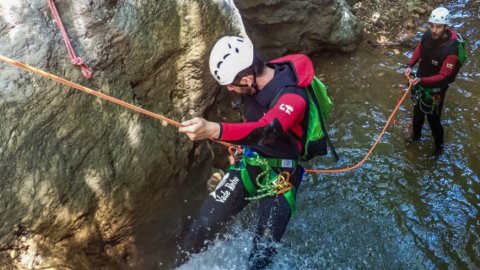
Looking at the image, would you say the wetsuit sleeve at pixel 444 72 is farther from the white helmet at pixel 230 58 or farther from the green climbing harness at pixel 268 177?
the white helmet at pixel 230 58

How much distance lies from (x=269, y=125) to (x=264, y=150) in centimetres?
74

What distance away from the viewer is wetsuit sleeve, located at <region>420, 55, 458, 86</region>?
204 inches

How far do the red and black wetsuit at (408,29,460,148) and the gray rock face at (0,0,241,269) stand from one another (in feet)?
8.89

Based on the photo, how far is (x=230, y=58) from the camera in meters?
3.21

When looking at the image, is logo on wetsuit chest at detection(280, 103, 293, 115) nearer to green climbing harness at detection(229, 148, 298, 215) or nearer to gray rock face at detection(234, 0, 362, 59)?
green climbing harness at detection(229, 148, 298, 215)

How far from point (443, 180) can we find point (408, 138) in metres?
0.93

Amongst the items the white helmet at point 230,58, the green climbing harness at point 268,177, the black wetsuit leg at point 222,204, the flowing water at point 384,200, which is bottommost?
the flowing water at point 384,200

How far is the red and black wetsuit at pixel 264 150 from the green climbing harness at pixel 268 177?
3 cm

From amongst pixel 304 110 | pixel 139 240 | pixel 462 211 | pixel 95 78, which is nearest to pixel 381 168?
pixel 462 211

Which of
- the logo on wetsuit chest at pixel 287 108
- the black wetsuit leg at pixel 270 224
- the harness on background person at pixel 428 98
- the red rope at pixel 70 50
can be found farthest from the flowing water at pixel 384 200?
the red rope at pixel 70 50

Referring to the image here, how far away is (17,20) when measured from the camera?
300 cm

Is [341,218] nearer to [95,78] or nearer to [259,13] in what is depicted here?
[95,78]

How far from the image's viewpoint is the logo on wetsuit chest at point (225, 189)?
3846 mm

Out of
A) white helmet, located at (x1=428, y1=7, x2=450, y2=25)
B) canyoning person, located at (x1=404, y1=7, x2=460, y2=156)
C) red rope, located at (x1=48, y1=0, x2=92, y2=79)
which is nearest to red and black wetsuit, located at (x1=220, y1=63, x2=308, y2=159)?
red rope, located at (x1=48, y1=0, x2=92, y2=79)
